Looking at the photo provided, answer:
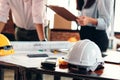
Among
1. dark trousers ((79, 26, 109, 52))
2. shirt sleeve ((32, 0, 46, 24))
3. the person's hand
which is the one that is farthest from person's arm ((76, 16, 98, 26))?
shirt sleeve ((32, 0, 46, 24))

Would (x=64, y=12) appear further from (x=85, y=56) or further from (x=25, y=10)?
(x=25, y=10)

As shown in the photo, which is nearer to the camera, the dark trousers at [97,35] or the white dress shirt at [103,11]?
the white dress shirt at [103,11]

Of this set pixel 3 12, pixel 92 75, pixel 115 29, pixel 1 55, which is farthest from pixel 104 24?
pixel 115 29

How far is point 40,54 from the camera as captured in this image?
70.6 inches

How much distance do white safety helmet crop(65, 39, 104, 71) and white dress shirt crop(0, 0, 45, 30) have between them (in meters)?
0.72

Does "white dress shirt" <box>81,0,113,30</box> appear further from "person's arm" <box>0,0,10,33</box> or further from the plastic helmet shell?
"person's arm" <box>0,0,10,33</box>

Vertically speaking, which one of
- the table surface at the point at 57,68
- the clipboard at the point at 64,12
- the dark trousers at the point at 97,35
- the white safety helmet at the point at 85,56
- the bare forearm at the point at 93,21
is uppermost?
the clipboard at the point at 64,12

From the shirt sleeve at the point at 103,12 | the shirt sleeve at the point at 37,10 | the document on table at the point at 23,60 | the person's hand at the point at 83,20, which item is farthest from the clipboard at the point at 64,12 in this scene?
the shirt sleeve at the point at 37,10

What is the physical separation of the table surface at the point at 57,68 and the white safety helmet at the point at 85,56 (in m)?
0.05

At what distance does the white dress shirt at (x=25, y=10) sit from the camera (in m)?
2.07

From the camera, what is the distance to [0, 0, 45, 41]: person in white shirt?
208cm

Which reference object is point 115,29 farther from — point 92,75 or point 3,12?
point 92,75

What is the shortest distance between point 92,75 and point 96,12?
0.63 m

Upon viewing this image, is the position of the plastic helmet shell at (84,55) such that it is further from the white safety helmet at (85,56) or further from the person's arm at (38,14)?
the person's arm at (38,14)
